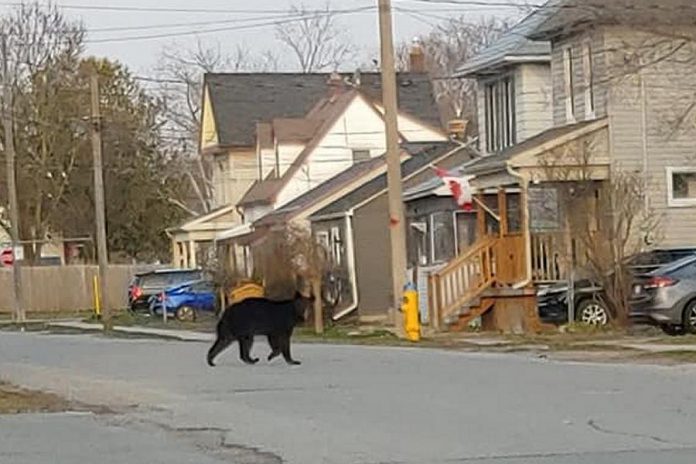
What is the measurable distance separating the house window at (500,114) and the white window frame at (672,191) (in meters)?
5.90

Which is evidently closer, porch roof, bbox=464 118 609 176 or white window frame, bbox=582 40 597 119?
porch roof, bbox=464 118 609 176

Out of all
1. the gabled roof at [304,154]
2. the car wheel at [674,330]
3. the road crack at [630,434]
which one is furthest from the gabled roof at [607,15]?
the gabled roof at [304,154]

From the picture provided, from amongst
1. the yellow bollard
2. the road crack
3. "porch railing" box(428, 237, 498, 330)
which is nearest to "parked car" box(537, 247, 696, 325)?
"porch railing" box(428, 237, 498, 330)

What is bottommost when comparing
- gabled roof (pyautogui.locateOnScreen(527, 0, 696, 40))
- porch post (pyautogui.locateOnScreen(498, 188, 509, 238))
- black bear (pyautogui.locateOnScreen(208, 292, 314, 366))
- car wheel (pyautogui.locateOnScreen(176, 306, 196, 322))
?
car wheel (pyautogui.locateOnScreen(176, 306, 196, 322))

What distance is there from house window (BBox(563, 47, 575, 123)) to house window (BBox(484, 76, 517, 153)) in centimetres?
387

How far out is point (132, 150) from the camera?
246 ft

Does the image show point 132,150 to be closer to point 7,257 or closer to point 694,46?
point 7,257

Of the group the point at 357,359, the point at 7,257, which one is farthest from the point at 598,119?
the point at 7,257

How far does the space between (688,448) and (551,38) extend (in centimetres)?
2630

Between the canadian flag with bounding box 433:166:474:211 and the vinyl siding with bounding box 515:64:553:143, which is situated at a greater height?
the vinyl siding with bounding box 515:64:553:143

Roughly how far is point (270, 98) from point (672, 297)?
38776 millimetres

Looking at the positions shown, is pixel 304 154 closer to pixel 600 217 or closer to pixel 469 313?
pixel 469 313

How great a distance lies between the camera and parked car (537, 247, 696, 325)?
32.8 meters

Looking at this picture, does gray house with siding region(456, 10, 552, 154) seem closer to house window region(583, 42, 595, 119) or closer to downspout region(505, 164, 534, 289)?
house window region(583, 42, 595, 119)
